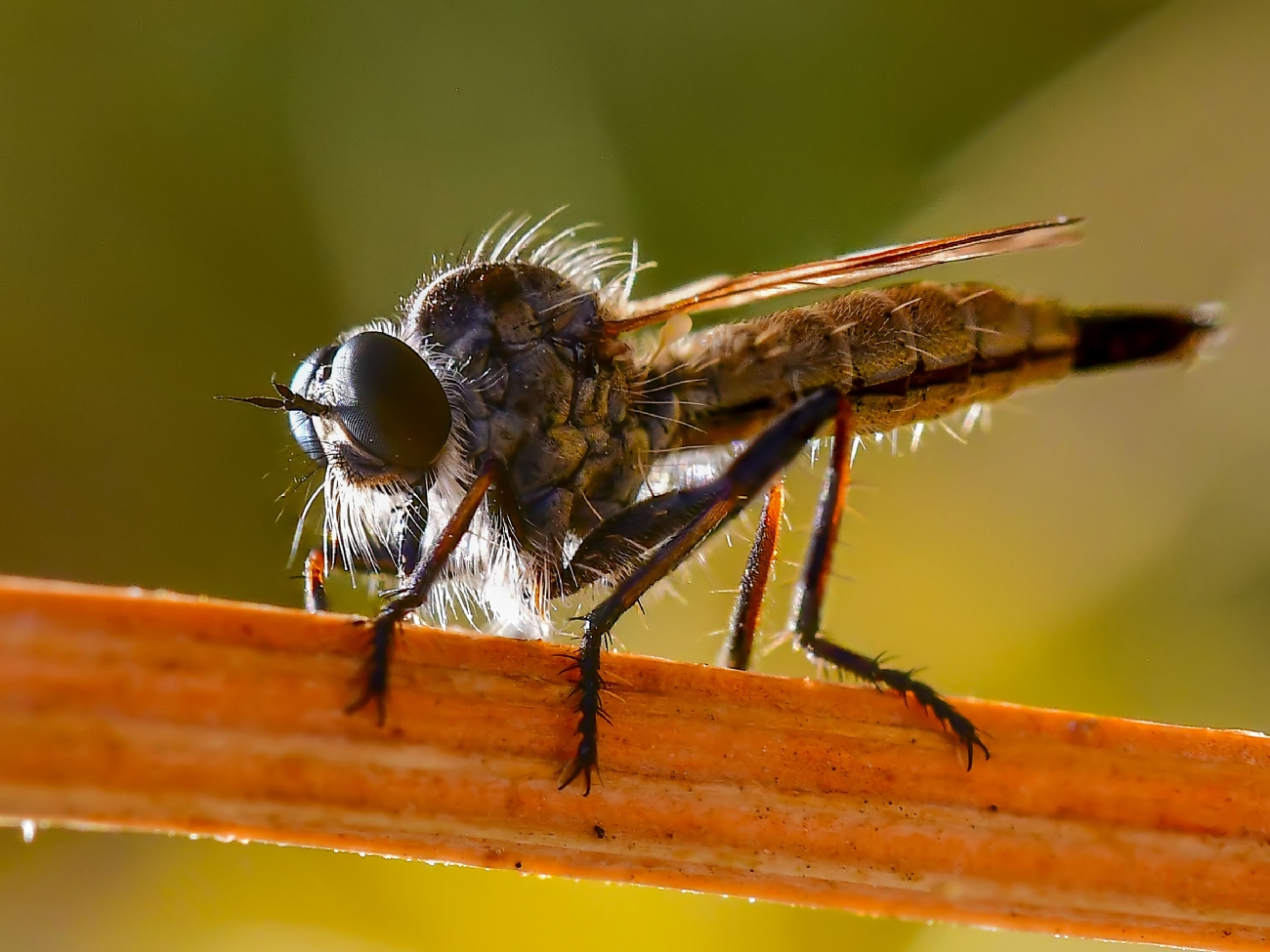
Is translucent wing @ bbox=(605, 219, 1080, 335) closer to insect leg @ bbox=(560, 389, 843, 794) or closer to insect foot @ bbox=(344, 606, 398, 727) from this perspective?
insect leg @ bbox=(560, 389, 843, 794)

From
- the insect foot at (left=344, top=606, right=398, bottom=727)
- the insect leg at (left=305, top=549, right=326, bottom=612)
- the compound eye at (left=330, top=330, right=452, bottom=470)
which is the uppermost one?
the compound eye at (left=330, top=330, right=452, bottom=470)

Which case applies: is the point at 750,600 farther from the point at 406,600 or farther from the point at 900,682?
the point at 406,600

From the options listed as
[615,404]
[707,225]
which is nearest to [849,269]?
[615,404]

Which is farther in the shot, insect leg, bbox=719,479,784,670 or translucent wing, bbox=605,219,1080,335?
insect leg, bbox=719,479,784,670

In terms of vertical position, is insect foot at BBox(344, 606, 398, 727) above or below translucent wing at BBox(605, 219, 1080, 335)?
below

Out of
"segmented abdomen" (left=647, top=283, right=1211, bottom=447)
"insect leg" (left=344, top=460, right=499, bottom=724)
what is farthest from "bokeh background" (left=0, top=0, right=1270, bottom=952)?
"insect leg" (left=344, top=460, right=499, bottom=724)

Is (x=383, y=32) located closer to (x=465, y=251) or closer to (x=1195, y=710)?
(x=465, y=251)

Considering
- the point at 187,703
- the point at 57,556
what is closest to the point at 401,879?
the point at 57,556
